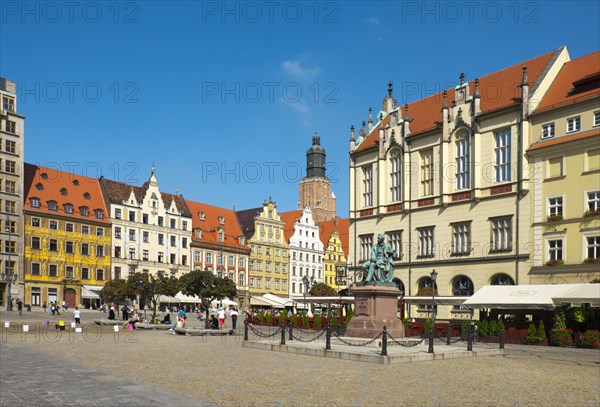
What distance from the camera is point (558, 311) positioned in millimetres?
32344

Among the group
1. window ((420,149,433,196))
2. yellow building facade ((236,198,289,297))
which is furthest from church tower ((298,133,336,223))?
window ((420,149,433,196))

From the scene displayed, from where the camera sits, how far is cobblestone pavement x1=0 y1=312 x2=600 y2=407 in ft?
43.3

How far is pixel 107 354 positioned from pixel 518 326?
22.0m

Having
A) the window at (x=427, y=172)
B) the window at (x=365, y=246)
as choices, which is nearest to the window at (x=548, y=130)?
the window at (x=427, y=172)

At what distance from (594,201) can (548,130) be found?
5.90 m

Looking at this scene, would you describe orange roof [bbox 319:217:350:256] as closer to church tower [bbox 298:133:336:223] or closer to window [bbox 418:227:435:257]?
church tower [bbox 298:133:336:223]

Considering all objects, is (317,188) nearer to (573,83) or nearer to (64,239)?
(64,239)

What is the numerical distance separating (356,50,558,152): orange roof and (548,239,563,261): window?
10.2 meters

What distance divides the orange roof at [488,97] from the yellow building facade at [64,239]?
38975 millimetres

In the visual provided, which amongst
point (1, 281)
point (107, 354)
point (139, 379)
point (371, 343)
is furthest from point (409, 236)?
point (1, 281)

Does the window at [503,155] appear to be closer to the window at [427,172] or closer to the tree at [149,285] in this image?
the window at [427,172]

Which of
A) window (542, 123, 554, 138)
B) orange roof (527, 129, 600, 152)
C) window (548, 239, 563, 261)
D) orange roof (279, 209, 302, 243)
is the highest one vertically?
window (542, 123, 554, 138)

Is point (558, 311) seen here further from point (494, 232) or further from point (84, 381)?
point (84, 381)

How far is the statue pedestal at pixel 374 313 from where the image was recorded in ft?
86.4
